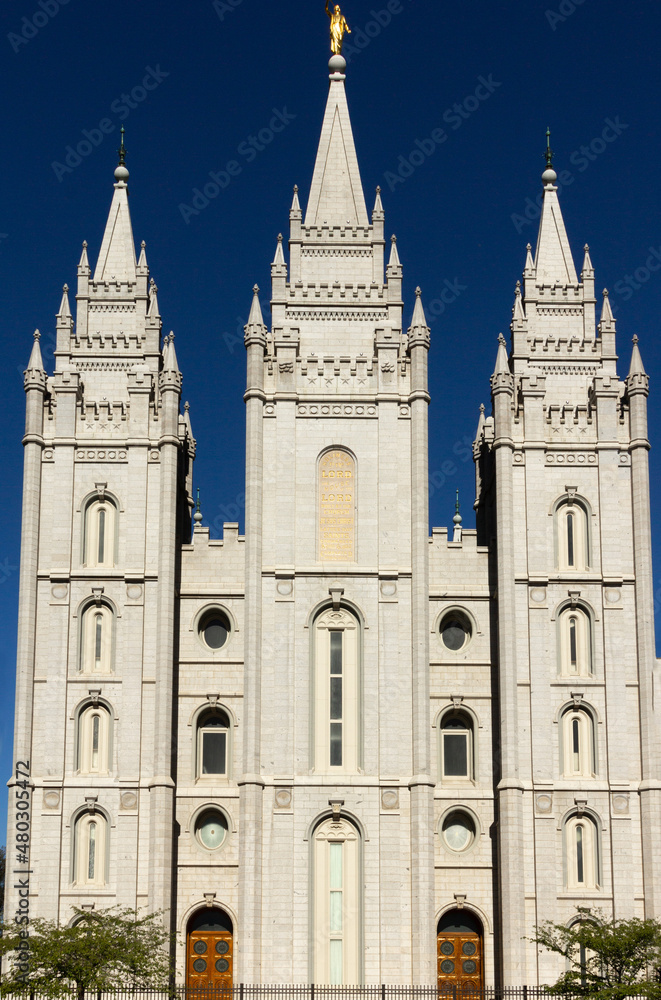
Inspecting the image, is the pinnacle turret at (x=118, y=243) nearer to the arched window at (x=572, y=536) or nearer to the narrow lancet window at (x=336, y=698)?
the narrow lancet window at (x=336, y=698)

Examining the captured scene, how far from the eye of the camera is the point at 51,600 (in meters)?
48.7

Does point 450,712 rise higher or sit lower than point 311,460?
lower

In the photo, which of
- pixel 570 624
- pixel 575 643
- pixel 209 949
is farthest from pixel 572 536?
pixel 209 949

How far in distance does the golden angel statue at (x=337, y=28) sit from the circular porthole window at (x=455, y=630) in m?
22.0

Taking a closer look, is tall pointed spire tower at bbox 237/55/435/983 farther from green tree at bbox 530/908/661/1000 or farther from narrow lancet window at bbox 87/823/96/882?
narrow lancet window at bbox 87/823/96/882

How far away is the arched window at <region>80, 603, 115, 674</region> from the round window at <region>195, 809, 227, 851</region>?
18.0 ft

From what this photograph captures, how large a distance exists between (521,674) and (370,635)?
481cm

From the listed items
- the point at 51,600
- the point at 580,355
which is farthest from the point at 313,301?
the point at 51,600

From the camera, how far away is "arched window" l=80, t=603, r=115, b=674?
48.4 metres

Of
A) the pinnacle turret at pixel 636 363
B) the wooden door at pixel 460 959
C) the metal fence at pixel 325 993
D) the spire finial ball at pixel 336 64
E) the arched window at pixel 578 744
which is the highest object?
the spire finial ball at pixel 336 64

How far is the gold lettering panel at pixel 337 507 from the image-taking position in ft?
162

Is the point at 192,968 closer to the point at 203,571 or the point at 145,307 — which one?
the point at 203,571

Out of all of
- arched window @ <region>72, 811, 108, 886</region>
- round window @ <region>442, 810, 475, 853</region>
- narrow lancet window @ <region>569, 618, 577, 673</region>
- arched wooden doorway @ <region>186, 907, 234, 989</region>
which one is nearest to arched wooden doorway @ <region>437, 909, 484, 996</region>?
round window @ <region>442, 810, 475, 853</region>

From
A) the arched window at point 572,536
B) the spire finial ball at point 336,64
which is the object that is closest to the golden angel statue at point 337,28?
the spire finial ball at point 336,64
